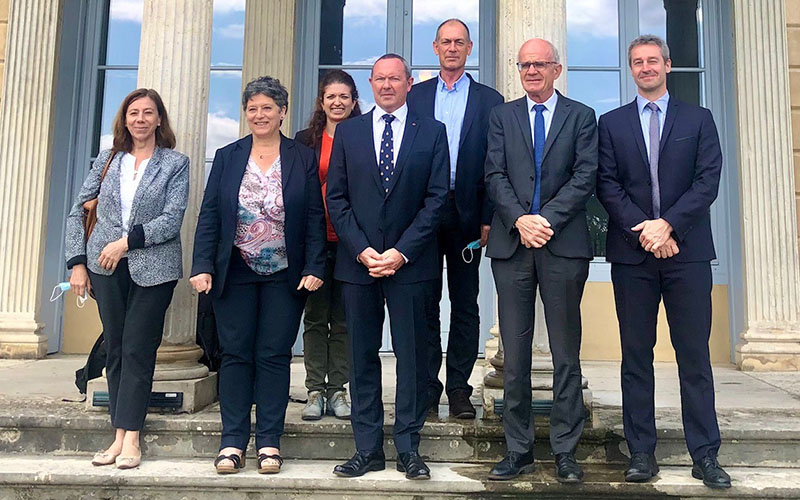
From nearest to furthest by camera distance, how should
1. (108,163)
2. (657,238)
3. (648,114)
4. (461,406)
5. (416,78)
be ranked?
(657,238) → (648,114) → (108,163) → (461,406) → (416,78)

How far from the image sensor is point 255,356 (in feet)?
9.75

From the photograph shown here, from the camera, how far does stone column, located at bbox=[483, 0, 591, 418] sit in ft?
11.5

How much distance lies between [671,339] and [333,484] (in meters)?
1.61

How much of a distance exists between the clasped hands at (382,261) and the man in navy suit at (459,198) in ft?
1.23

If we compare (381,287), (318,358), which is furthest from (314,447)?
(381,287)

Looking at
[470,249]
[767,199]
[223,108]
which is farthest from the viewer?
[223,108]

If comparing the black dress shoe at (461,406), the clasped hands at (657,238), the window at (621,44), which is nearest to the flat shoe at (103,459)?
the black dress shoe at (461,406)

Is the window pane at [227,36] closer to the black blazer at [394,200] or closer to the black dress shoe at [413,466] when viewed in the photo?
the black blazer at [394,200]

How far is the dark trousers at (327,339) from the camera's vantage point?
131 inches

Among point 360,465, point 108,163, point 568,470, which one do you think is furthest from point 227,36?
point 568,470

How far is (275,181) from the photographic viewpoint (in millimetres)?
3018

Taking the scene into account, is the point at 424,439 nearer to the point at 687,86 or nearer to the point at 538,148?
the point at 538,148

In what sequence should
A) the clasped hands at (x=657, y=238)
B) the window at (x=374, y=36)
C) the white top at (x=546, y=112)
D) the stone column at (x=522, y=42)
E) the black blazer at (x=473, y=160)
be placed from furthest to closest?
the window at (x=374, y=36)
the stone column at (x=522, y=42)
the black blazer at (x=473, y=160)
the white top at (x=546, y=112)
the clasped hands at (x=657, y=238)

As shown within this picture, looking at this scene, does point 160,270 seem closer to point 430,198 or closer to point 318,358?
point 318,358
